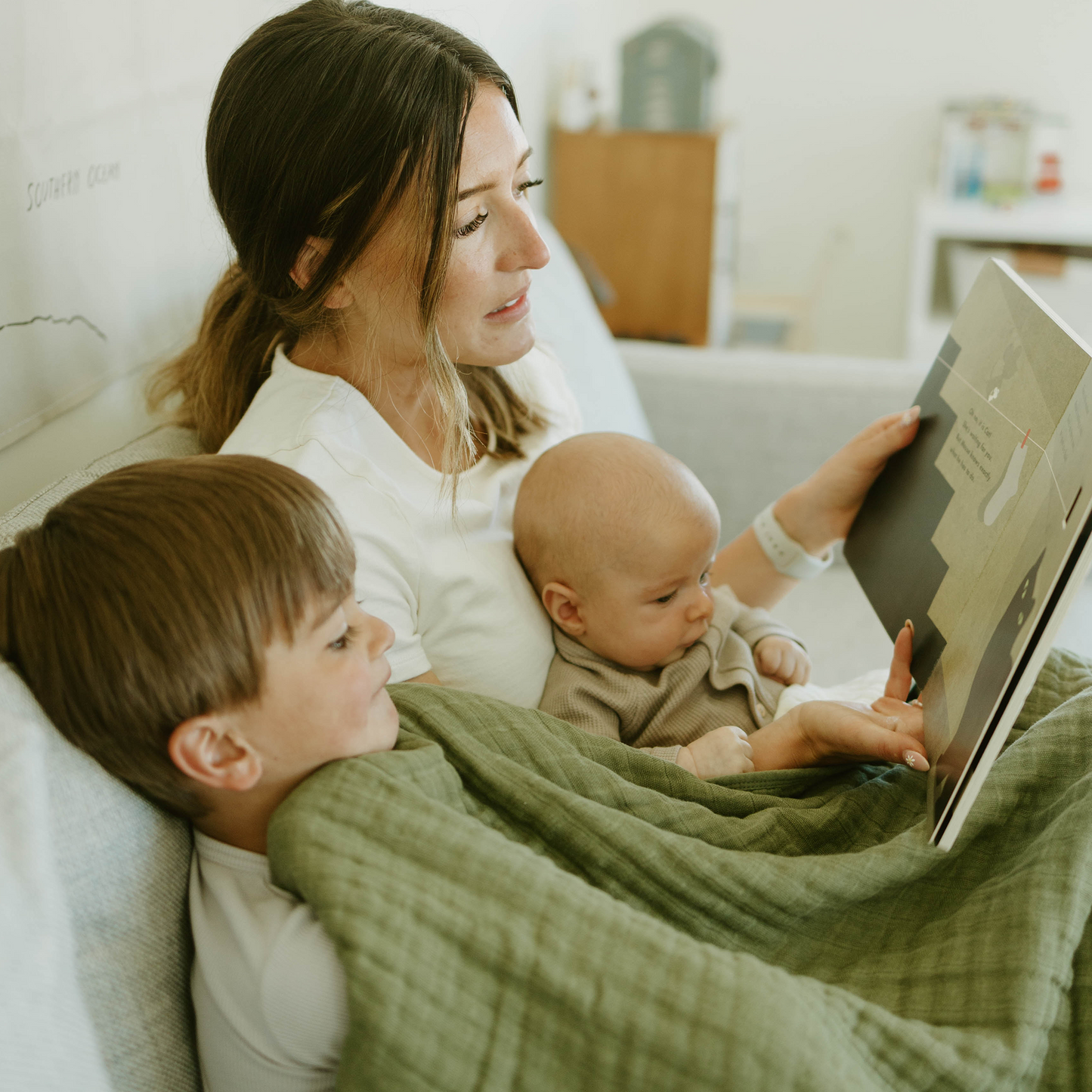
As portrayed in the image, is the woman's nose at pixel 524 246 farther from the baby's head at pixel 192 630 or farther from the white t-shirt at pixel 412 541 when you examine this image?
the baby's head at pixel 192 630

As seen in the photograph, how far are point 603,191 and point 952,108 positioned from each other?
1.29 metres

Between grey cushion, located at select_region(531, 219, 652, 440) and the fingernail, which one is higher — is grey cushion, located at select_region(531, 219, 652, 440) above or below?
above

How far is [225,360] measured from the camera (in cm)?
111

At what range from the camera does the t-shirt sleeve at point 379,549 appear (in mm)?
921

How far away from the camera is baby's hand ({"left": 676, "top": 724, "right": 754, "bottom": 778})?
0.95m

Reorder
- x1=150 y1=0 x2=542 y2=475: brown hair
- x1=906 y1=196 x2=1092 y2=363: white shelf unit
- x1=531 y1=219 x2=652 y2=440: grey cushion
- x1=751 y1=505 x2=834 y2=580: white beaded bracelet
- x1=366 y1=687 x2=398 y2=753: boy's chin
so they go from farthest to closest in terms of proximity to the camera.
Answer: x1=906 y1=196 x2=1092 y2=363: white shelf unit < x1=531 y1=219 x2=652 y2=440: grey cushion < x1=751 y1=505 x2=834 y2=580: white beaded bracelet < x1=150 y1=0 x2=542 y2=475: brown hair < x1=366 y1=687 x2=398 y2=753: boy's chin

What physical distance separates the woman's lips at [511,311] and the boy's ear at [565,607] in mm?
276

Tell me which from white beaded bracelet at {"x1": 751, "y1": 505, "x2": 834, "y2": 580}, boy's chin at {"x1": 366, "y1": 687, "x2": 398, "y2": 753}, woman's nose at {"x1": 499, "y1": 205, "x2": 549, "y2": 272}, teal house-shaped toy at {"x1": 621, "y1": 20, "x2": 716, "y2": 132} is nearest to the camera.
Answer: boy's chin at {"x1": 366, "y1": 687, "x2": 398, "y2": 753}

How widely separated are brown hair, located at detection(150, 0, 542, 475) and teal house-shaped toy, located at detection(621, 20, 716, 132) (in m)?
1.78

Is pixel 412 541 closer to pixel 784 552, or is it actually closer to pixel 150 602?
pixel 150 602

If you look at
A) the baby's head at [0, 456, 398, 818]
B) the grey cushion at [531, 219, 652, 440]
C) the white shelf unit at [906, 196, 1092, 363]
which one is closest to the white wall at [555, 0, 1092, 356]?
the white shelf unit at [906, 196, 1092, 363]

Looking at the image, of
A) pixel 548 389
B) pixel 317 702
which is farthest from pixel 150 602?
pixel 548 389

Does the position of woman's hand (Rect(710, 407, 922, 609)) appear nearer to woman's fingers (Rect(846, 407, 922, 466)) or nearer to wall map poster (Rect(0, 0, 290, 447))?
woman's fingers (Rect(846, 407, 922, 466))

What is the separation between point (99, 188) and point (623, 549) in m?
0.65
